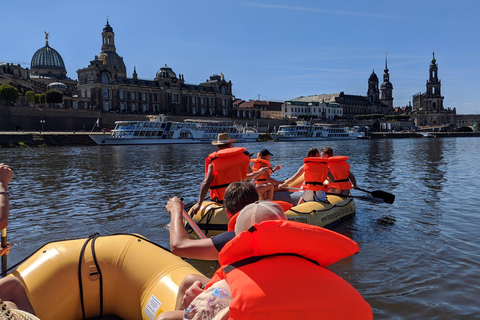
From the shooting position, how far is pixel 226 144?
305 inches

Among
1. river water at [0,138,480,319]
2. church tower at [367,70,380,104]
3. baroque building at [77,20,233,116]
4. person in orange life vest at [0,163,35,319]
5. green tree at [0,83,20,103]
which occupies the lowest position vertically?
river water at [0,138,480,319]

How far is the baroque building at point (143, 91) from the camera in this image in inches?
3248

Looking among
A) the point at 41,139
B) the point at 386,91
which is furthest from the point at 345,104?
the point at 41,139

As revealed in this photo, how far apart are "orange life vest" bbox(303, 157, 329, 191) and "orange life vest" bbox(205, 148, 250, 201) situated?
7.69ft

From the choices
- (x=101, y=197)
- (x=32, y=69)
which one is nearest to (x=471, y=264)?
(x=101, y=197)

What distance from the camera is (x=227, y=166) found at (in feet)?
24.2

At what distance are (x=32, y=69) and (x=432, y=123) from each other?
124m

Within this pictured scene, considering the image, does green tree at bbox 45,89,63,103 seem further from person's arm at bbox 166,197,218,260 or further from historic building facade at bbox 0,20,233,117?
person's arm at bbox 166,197,218,260

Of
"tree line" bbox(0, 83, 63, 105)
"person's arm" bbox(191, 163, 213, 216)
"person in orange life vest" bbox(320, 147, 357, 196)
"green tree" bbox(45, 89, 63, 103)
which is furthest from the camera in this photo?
"green tree" bbox(45, 89, 63, 103)

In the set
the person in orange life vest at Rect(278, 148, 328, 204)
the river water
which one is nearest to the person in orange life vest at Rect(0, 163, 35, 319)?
the river water

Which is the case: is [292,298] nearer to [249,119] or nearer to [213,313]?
[213,313]

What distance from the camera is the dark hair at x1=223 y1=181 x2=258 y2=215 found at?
11.2 feet

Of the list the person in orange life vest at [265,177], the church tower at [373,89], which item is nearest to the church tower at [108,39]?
the church tower at [373,89]

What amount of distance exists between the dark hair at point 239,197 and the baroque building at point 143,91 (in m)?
81.7
